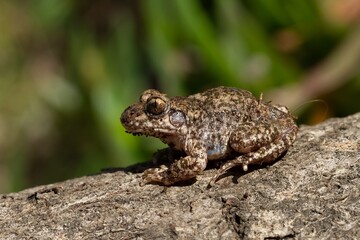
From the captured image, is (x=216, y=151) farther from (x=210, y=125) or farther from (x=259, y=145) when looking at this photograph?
(x=259, y=145)

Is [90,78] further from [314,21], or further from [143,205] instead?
[143,205]

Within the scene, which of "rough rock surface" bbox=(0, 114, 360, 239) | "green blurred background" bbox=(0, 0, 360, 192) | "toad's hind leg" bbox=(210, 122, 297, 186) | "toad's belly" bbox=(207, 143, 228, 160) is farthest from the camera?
"green blurred background" bbox=(0, 0, 360, 192)

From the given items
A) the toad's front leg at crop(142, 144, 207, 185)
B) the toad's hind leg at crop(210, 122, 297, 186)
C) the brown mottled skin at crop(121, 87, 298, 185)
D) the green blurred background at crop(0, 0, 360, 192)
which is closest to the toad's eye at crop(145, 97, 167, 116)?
the brown mottled skin at crop(121, 87, 298, 185)

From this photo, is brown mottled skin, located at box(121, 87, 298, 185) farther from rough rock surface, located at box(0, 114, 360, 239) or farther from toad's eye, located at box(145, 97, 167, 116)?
rough rock surface, located at box(0, 114, 360, 239)

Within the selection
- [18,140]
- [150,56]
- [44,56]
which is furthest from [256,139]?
[44,56]

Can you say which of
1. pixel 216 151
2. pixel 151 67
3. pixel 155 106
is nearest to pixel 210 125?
pixel 216 151
